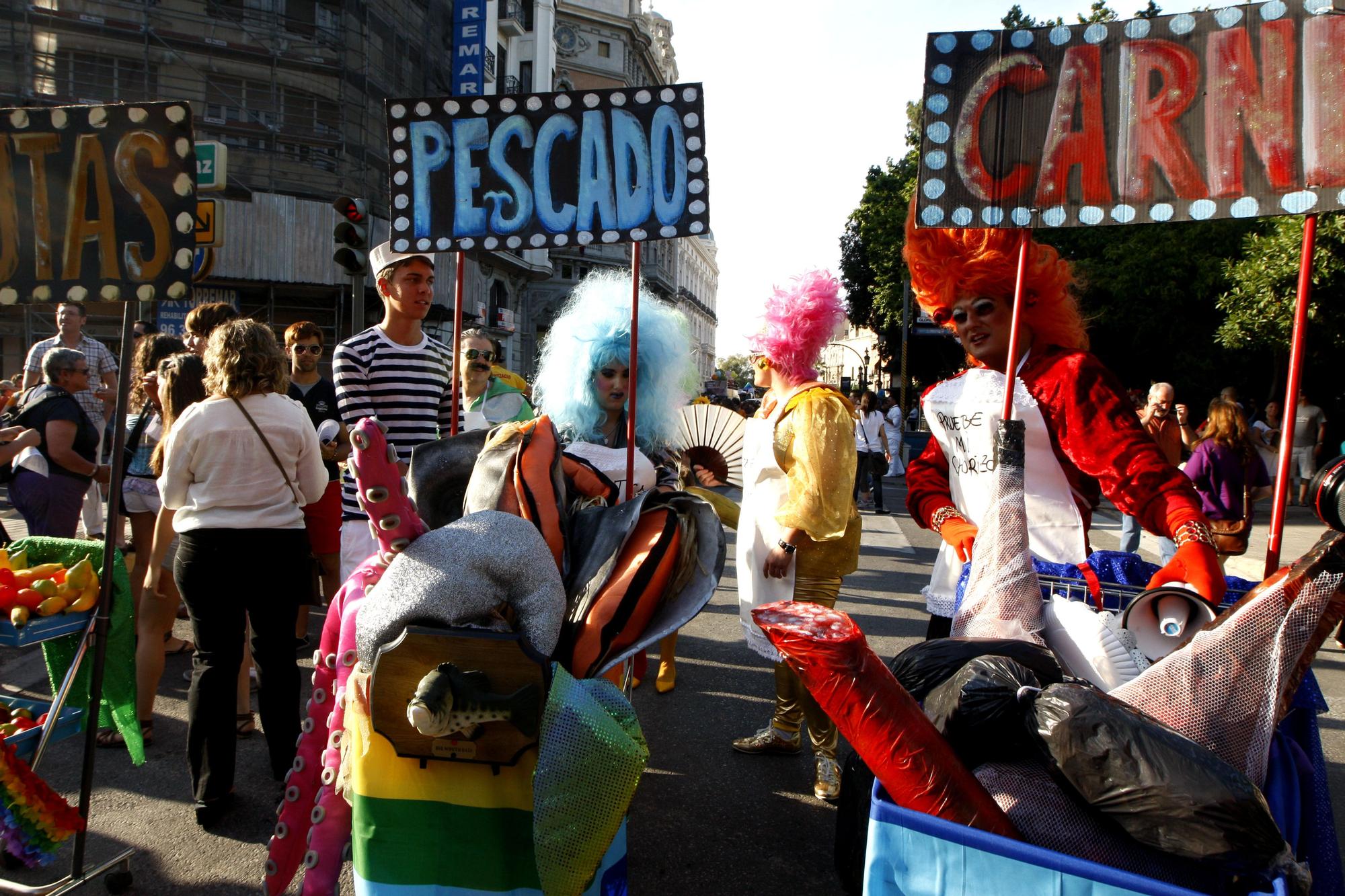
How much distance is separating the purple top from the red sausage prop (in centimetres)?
563

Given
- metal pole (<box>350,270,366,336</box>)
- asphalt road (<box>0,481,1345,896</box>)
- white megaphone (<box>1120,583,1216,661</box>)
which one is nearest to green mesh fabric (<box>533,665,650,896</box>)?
white megaphone (<box>1120,583,1216,661</box>)

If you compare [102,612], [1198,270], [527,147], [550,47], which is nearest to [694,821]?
[102,612]

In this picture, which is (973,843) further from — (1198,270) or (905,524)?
(1198,270)

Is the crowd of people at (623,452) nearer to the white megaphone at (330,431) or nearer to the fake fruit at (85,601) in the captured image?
the white megaphone at (330,431)

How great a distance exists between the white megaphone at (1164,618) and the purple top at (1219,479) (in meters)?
4.92

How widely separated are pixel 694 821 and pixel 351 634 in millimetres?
1707

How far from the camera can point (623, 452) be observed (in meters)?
3.01

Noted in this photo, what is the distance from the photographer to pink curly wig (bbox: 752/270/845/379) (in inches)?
142

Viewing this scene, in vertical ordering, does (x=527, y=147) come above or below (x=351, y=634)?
above

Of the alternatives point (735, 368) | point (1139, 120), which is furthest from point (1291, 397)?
point (735, 368)

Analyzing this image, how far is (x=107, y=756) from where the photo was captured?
140 inches

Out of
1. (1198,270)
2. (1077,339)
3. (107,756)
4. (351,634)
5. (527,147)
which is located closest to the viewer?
(351,634)

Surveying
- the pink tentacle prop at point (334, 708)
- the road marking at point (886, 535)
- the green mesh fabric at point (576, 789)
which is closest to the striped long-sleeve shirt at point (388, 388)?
the pink tentacle prop at point (334, 708)

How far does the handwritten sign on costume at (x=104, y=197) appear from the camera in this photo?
260 cm
